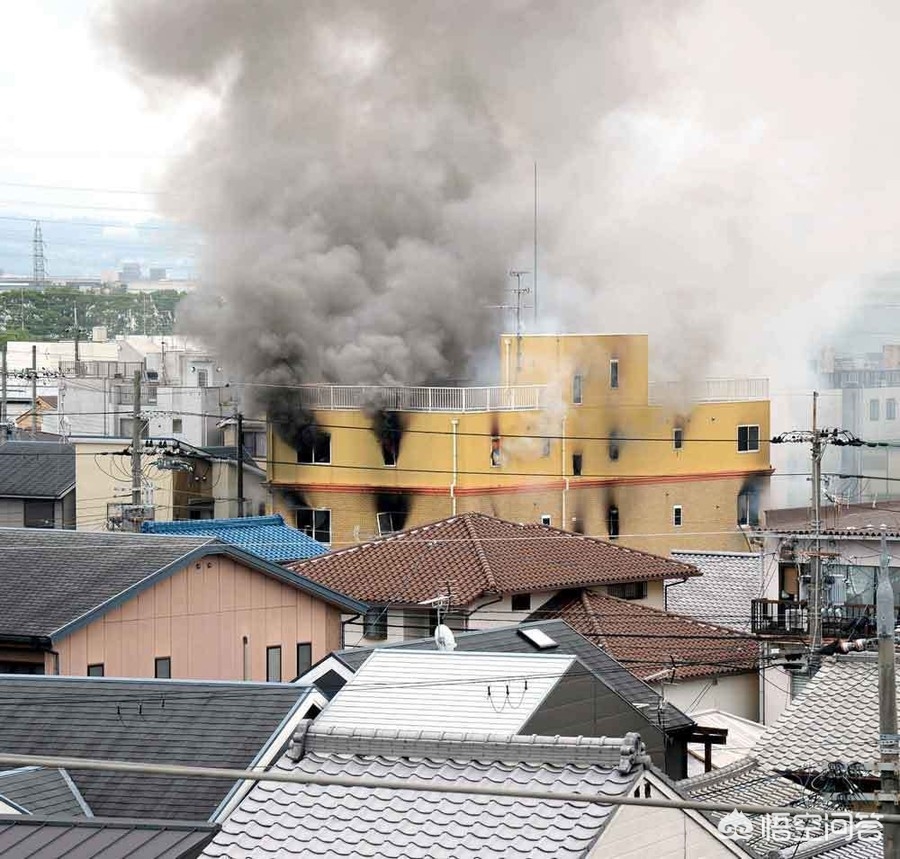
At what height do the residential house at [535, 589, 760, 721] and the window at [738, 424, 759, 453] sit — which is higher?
the window at [738, 424, 759, 453]

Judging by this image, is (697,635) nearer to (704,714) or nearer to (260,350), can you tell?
(704,714)

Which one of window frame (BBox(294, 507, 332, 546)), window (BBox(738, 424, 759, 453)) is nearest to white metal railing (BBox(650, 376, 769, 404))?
window (BBox(738, 424, 759, 453))

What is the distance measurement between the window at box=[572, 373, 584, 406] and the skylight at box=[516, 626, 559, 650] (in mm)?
25933

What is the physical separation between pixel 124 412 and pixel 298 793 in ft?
127

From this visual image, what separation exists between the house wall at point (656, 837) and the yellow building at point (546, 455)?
3028 cm

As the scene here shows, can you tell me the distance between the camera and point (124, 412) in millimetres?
45750

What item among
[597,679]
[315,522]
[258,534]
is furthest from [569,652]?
[315,522]

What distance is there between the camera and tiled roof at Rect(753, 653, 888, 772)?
1219cm

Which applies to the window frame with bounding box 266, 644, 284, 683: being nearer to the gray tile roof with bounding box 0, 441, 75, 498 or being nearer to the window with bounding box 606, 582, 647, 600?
the window with bounding box 606, 582, 647, 600

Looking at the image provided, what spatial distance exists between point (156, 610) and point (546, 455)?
24.7 meters

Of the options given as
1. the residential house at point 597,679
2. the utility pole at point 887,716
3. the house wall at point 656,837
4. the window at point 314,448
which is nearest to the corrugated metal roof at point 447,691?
the residential house at point 597,679

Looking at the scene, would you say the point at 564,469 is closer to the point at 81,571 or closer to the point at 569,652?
the point at 81,571

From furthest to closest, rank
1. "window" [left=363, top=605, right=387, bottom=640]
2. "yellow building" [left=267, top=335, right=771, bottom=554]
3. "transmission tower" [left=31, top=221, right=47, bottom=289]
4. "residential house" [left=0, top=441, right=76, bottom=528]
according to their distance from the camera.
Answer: "transmission tower" [left=31, top=221, right=47, bottom=289] → "yellow building" [left=267, top=335, right=771, bottom=554] → "residential house" [left=0, top=441, right=76, bottom=528] → "window" [left=363, top=605, right=387, bottom=640]

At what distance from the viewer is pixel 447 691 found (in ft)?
35.6
